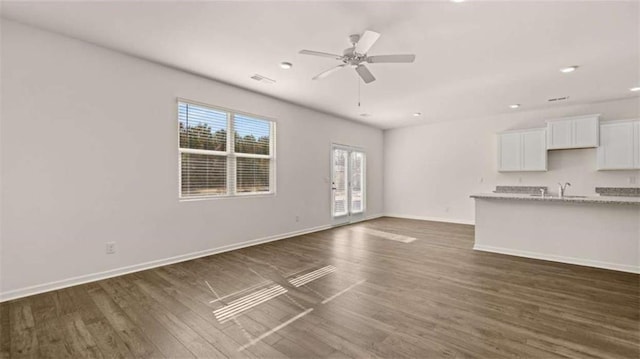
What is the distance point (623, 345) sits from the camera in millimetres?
2059

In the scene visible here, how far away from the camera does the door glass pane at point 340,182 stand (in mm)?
7043

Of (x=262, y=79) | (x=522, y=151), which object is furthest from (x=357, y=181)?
(x=262, y=79)

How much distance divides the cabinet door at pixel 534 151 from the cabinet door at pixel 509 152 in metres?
0.10

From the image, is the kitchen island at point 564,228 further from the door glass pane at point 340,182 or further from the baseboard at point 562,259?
the door glass pane at point 340,182

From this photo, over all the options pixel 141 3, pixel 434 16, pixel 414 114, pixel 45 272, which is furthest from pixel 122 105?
pixel 414 114

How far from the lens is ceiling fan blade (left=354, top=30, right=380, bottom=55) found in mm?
2582

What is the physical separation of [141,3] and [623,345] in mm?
4865

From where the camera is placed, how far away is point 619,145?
5.27m

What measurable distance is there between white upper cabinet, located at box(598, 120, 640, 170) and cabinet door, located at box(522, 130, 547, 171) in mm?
867

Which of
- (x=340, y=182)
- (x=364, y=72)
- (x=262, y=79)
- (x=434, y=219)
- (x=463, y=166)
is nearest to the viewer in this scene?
(x=364, y=72)

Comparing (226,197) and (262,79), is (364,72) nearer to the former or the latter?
(262,79)

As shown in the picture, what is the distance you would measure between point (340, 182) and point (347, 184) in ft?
1.02

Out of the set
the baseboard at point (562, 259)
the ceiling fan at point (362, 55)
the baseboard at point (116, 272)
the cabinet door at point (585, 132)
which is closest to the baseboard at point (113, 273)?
the baseboard at point (116, 272)

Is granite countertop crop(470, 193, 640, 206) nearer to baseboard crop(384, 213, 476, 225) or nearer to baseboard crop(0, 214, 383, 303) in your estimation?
baseboard crop(384, 213, 476, 225)
